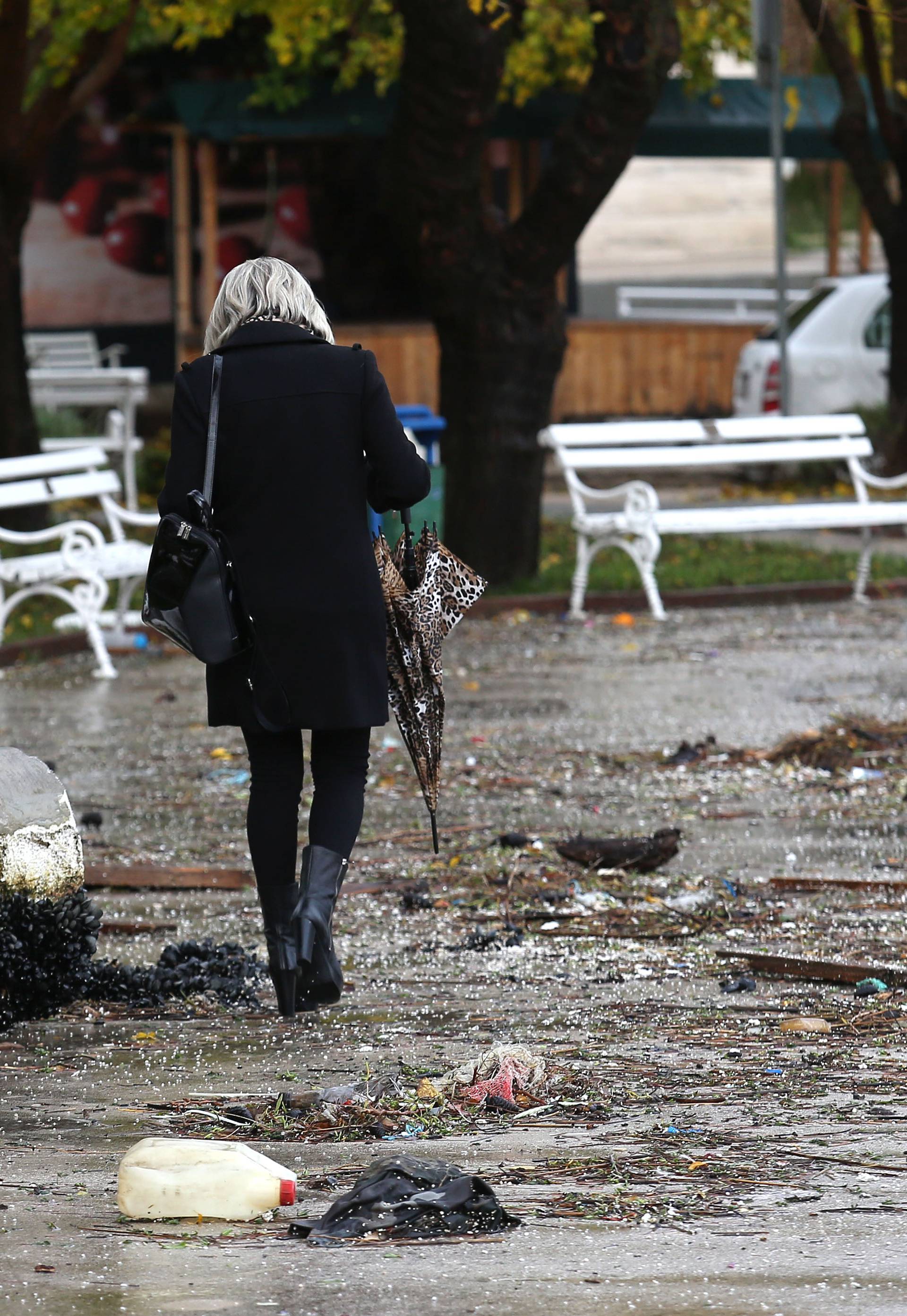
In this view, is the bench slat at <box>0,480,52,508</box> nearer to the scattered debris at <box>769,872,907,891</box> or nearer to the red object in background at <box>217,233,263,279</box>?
the scattered debris at <box>769,872,907,891</box>

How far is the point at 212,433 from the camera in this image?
482 cm

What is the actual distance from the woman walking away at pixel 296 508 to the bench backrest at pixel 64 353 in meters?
16.1

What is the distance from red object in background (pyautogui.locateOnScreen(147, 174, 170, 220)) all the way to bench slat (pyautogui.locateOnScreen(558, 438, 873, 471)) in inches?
426

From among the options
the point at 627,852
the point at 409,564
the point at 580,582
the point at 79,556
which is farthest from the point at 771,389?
the point at 409,564

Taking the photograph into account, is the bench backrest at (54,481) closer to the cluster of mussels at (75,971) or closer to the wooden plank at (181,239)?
the cluster of mussels at (75,971)

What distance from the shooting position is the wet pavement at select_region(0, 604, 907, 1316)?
324 centimetres

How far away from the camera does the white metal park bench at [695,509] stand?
1268 cm

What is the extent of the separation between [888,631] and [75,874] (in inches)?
301

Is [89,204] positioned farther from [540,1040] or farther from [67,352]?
[540,1040]

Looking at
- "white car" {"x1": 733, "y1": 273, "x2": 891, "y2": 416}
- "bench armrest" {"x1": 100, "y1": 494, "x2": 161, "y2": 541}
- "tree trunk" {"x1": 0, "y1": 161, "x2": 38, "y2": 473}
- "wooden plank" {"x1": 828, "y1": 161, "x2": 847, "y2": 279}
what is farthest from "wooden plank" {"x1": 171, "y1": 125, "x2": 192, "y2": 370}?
"bench armrest" {"x1": 100, "y1": 494, "x2": 161, "y2": 541}

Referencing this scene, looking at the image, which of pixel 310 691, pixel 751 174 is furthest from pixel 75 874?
pixel 751 174

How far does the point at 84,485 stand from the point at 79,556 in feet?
2.63

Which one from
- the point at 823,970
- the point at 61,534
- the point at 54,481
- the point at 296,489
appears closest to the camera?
the point at 296,489

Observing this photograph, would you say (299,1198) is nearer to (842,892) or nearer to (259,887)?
(259,887)
